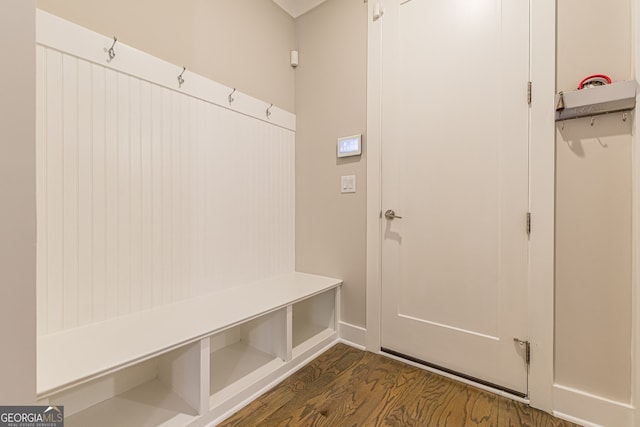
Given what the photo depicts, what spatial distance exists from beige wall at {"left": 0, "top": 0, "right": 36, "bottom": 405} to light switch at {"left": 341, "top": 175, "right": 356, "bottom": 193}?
1.69 meters

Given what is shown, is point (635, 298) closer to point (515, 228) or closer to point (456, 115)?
point (515, 228)

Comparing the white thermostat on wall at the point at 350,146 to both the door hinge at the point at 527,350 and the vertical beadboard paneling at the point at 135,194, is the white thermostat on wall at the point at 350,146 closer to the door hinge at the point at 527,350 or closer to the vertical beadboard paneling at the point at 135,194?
the vertical beadboard paneling at the point at 135,194

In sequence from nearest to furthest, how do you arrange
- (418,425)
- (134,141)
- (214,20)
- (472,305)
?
(418,425), (134,141), (472,305), (214,20)

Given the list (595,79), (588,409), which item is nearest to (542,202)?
(595,79)

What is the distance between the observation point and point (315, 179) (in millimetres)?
2273

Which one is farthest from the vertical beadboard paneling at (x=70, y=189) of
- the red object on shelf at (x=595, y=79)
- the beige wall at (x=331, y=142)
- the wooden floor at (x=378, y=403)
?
the red object on shelf at (x=595, y=79)

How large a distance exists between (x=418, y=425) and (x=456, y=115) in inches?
65.4

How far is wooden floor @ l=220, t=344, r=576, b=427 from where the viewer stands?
4.29 ft

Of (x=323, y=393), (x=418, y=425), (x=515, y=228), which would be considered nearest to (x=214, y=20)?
(x=515, y=228)

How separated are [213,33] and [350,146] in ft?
3.88

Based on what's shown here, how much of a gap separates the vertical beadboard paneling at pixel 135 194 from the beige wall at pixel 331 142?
0.40 meters

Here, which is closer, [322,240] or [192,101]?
[192,101]

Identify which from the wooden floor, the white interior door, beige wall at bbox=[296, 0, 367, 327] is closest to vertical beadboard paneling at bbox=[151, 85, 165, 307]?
the wooden floor

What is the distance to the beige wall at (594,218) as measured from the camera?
122 centimetres
